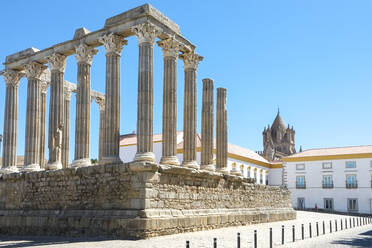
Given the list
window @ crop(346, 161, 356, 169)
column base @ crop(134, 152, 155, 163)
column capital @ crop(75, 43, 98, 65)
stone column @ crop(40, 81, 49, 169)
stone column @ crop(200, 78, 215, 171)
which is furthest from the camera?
window @ crop(346, 161, 356, 169)

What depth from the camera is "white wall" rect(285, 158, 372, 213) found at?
4481 cm

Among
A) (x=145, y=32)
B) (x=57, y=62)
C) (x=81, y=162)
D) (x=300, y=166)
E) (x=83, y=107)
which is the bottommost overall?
(x=81, y=162)

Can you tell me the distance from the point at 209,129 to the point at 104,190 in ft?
23.8

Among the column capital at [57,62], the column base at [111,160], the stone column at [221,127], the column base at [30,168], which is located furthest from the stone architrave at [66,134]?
the stone column at [221,127]

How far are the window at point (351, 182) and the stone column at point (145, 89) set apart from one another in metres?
34.1

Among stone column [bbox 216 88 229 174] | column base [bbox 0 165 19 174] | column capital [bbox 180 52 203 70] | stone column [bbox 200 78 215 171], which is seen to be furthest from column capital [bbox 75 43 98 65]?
stone column [bbox 216 88 229 174]

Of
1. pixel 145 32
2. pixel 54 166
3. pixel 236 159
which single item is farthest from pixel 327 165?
pixel 145 32

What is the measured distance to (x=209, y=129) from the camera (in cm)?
2234

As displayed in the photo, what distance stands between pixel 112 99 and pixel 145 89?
1.62 m

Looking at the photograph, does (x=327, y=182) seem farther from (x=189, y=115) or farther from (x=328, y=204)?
(x=189, y=115)

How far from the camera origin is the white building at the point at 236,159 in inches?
1551

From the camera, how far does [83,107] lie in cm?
1928

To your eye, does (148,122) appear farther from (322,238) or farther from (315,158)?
(315,158)

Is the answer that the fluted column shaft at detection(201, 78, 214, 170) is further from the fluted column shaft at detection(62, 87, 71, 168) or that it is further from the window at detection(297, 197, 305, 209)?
the window at detection(297, 197, 305, 209)
